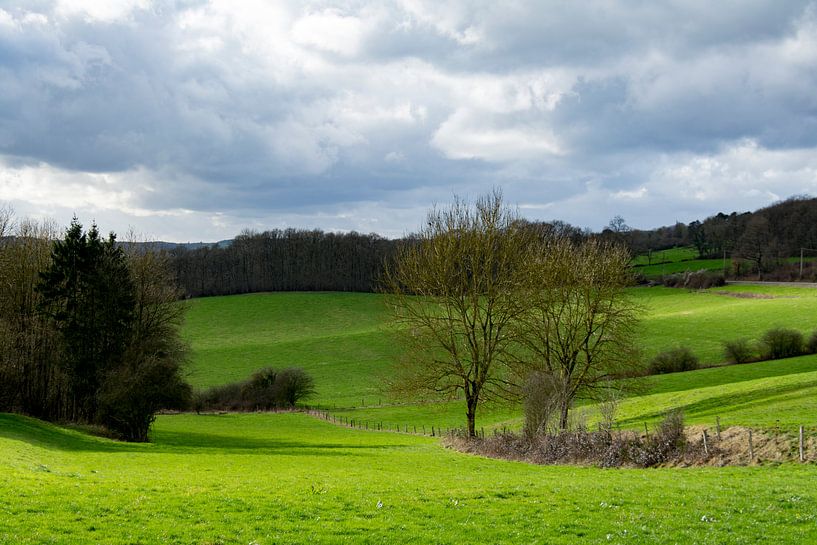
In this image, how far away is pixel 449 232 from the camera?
41719 millimetres

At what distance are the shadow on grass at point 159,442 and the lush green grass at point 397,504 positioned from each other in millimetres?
6920

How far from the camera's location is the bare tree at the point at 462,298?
41.0 meters

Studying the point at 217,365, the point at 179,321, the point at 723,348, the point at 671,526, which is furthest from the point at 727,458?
the point at 217,365

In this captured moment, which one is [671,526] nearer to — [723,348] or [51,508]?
[51,508]

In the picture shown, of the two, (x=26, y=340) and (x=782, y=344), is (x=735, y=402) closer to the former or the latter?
(x=782, y=344)

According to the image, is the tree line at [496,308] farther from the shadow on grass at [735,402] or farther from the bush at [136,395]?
the bush at [136,395]

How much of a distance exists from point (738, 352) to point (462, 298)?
41575 mm

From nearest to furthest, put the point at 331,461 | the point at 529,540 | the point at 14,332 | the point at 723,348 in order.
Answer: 1. the point at 529,540
2. the point at 331,461
3. the point at 14,332
4. the point at 723,348

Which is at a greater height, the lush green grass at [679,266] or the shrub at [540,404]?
the lush green grass at [679,266]

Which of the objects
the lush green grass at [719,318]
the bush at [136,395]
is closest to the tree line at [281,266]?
the lush green grass at [719,318]

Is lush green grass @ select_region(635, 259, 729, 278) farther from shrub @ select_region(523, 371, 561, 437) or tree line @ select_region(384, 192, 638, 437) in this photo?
shrub @ select_region(523, 371, 561, 437)

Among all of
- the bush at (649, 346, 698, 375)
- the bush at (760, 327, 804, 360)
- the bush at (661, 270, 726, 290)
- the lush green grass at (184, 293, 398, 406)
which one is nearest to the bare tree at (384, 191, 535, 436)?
the lush green grass at (184, 293, 398, 406)

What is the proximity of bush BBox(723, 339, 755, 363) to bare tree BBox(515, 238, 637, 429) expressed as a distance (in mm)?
29126

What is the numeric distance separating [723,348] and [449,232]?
46490 millimetres
